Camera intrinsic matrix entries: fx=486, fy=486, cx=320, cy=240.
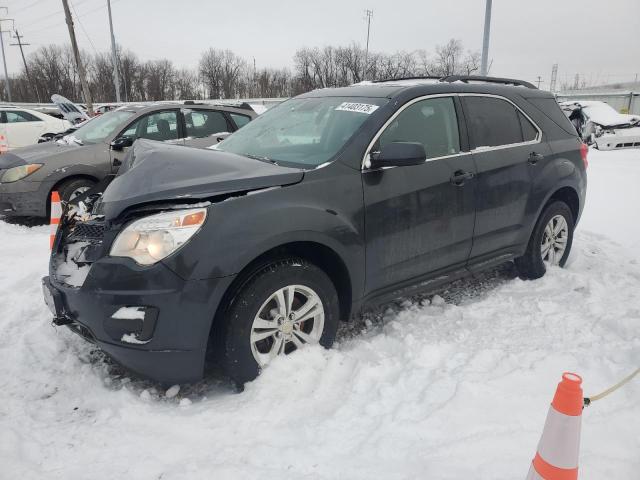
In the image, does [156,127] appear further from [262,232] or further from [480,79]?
[262,232]

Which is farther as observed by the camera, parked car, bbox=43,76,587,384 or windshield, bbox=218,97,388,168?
windshield, bbox=218,97,388,168

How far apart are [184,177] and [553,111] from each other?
3.64 meters

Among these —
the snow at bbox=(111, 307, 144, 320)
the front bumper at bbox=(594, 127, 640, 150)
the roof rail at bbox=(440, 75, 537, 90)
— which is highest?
the roof rail at bbox=(440, 75, 537, 90)

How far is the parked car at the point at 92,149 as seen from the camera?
21.3 feet

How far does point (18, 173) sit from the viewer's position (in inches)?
255

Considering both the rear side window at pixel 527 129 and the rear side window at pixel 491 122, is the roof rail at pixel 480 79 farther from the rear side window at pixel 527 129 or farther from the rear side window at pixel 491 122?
the rear side window at pixel 527 129

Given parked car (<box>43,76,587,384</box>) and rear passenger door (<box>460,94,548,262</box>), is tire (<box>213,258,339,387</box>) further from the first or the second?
rear passenger door (<box>460,94,548,262</box>)

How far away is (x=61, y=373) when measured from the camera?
2.96 m

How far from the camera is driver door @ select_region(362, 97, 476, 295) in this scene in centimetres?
316

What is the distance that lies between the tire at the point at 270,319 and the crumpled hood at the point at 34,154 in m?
5.33

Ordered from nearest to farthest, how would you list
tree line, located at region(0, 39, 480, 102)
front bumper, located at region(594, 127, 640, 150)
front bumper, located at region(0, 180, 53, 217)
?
front bumper, located at region(0, 180, 53, 217) → front bumper, located at region(594, 127, 640, 150) → tree line, located at region(0, 39, 480, 102)

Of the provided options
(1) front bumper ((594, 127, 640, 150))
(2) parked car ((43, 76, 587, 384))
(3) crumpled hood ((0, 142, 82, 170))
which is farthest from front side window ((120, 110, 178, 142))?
(1) front bumper ((594, 127, 640, 150))

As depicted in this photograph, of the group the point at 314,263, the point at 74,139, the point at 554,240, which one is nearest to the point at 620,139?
the point at 554,240

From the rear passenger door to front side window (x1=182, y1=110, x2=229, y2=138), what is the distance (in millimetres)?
4782
